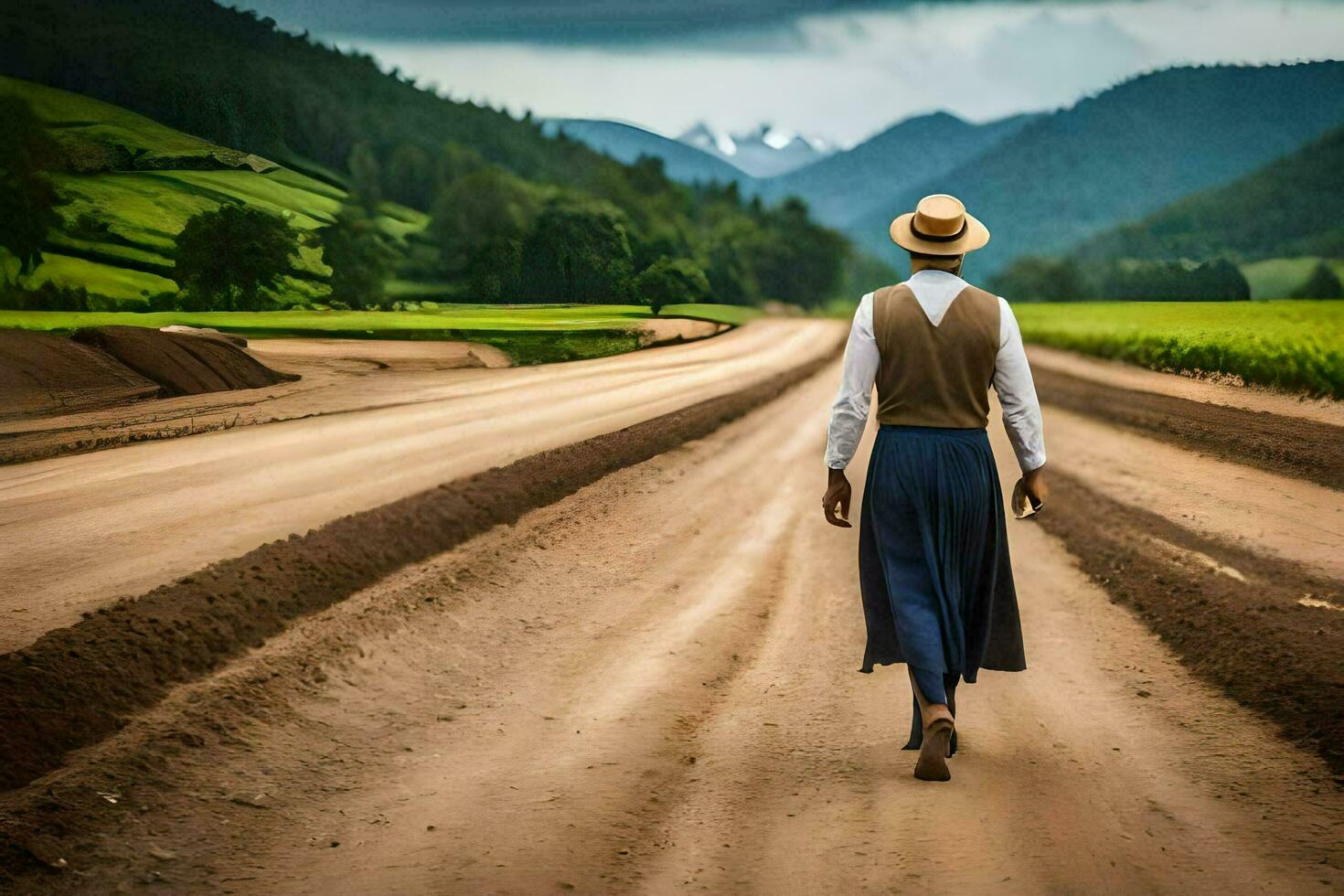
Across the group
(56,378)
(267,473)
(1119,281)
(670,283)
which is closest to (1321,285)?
(1119,281)

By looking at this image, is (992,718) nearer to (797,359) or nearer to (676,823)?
(676,823)

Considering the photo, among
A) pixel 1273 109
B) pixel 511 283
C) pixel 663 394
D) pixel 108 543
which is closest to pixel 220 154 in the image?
pixel 511 283

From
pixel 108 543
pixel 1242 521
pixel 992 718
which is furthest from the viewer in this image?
pixel 1242 521

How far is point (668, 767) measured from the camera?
16.0 ft

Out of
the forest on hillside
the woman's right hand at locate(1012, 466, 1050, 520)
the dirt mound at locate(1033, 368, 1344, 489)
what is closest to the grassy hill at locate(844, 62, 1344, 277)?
the dirt mound at locate(1033, 368, 1344, 489)

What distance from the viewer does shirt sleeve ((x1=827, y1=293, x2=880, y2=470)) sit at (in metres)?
4.57

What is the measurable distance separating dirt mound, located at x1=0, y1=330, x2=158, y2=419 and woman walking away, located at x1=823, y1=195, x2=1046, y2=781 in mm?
6027

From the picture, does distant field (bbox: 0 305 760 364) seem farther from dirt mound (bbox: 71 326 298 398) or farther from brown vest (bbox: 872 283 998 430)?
brown vest (bbox: 872 283 998 430)

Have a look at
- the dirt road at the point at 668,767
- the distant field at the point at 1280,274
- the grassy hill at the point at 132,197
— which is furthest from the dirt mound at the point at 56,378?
the distant field at the point at 1280,274

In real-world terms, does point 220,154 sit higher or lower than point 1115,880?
higher

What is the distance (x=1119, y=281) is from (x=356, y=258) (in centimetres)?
842

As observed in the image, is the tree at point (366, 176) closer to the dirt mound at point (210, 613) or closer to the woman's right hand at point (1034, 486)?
the dirt mound at point (210, 613)

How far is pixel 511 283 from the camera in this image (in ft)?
35.3

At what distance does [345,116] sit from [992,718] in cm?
825
